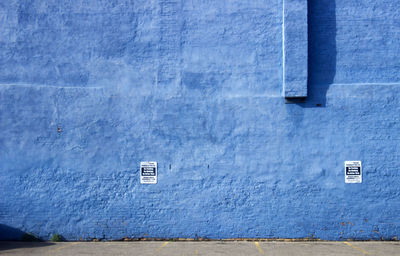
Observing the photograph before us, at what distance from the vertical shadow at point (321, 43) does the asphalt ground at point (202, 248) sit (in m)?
3.99

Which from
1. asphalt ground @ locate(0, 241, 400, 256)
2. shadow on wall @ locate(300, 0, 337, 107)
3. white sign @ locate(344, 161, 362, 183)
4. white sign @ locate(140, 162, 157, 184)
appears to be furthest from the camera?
shadow on wall @ locate(300, 0, 337, 107)

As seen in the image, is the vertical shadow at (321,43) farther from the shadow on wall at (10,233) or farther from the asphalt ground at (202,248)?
the shadow on wall at (10,233)

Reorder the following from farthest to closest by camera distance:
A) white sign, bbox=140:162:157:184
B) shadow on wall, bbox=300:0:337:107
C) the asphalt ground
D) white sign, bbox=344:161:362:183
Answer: shadow on wall, bbox=300:0:337:107 < white sign, bbox=140:162:157:184 < white sign, bbox=344:161:362:183 < the asphalt ground

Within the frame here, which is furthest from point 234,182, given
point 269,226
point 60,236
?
point 60,236

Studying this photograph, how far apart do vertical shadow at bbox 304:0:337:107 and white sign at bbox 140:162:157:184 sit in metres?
4.71

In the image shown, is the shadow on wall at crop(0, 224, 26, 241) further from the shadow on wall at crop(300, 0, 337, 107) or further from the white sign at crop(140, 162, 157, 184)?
the shadow on wall at crop(300, 0, 337, 107)

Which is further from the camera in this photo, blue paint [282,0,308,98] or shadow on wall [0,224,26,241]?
shadow on wall [0,224,26,241]

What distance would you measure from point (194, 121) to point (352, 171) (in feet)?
14.5

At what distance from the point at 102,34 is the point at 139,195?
15.1 ft

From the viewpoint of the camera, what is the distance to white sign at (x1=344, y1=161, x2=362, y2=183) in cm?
949

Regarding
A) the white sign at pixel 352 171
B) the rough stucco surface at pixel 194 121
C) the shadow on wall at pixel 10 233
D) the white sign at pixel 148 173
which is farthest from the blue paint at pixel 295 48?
the shadow on wall at pixel 10 233

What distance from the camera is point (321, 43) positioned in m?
9.84

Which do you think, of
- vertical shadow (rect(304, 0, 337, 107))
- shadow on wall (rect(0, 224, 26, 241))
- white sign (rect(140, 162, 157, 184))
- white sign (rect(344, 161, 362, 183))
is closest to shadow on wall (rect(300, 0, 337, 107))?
vertical shadow (rect(304, 0, 337, 107))

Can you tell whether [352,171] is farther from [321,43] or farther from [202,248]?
[202,248]
